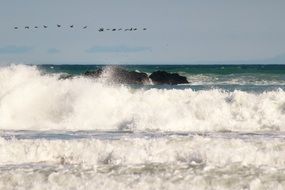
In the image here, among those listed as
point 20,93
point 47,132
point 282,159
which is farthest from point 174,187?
point 20,93

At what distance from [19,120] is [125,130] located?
5.02 meters

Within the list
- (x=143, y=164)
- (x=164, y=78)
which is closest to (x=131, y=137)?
(x=143, y=164)

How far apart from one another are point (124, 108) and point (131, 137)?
728 cm

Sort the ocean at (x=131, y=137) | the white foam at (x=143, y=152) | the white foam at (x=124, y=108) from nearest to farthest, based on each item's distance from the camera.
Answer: the ocean at (x=131, y=137) → the white foam at (x=143, y=152) → the white foam at (x=124, y=108)

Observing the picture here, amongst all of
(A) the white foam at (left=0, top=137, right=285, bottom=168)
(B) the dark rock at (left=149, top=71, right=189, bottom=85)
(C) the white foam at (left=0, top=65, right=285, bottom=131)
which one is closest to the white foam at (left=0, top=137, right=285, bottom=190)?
(A) the white foam at (left=0, top=137, right=285, bottom=168)

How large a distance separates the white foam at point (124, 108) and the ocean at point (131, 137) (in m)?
0.04

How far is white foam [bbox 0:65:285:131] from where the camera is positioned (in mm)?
24422

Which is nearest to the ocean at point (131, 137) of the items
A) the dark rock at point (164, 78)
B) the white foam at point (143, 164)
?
the white foam at point (143, 164)

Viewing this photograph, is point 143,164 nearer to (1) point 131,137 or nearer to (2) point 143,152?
(2) point 143,152

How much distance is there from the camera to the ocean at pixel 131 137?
12.0 metres

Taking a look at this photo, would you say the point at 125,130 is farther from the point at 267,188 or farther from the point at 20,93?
the point at 267,188

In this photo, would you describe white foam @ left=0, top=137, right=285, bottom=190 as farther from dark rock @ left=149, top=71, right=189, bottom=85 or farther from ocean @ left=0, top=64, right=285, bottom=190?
dark rock @ left=149, top=71, right=189, bottom=85

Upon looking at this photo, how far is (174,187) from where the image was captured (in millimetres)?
11562

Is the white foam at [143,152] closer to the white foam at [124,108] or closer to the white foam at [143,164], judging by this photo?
the white foam at [143,164]
